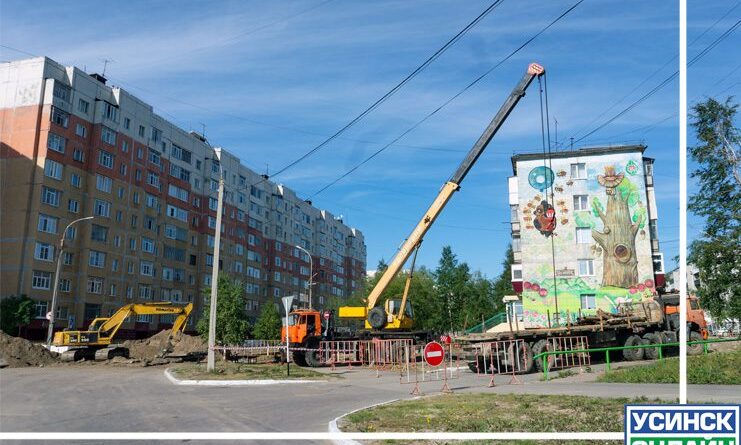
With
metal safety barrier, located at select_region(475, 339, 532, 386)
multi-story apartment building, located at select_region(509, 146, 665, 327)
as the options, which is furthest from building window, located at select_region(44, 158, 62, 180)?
metal safety barrier, located at select_region(475, 339, 532, 386)

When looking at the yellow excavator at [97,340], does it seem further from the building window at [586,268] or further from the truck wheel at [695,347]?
the building window at [586,268]

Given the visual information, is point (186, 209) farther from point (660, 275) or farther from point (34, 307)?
point (660, 275)

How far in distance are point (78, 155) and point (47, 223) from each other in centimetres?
762

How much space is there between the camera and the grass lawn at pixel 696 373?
16.2 meters

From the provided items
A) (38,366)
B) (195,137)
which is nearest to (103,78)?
(195,137)

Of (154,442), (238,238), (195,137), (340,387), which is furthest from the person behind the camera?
(238,238)

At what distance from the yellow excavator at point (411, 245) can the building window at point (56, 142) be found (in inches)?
1388

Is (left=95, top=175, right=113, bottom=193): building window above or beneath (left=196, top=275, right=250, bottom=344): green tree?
above

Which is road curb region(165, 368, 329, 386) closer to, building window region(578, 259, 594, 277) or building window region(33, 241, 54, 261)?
building window region(578, 259, 594, 277)

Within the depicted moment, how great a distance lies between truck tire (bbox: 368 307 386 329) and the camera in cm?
2769

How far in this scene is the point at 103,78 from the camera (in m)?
58.0

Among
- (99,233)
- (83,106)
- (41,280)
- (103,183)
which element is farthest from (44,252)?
(83,106)

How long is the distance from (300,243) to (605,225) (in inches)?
2503

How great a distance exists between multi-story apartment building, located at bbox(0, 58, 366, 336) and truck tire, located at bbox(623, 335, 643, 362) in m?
44.4
